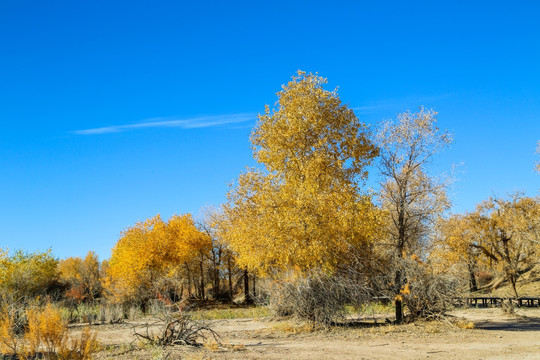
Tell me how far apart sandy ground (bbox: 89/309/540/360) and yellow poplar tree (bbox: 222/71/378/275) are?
2.58 m

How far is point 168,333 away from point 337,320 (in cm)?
697

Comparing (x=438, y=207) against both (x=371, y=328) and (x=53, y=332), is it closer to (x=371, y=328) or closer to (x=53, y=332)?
(x=371, y=328)

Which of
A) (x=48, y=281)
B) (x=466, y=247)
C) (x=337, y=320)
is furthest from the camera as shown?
(x=48, y=281)

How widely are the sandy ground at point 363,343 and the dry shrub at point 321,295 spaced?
580 millimetres

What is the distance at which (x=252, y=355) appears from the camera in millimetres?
11539

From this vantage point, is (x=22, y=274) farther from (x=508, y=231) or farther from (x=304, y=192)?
(x=508, y=231)

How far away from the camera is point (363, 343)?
13711 mm

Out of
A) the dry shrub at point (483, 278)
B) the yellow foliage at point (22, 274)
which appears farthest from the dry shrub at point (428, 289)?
the dry shrub at point (483, 278)

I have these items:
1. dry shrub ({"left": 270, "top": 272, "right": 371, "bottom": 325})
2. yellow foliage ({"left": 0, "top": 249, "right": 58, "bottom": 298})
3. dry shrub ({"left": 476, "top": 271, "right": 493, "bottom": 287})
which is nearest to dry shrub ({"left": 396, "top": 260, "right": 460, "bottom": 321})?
dry shrub ({"left": 270, "top": 272, "right": 371, "bottom": 325})

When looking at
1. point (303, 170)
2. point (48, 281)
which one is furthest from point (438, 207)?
point (48, 281)

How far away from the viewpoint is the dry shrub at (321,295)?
16.3 m

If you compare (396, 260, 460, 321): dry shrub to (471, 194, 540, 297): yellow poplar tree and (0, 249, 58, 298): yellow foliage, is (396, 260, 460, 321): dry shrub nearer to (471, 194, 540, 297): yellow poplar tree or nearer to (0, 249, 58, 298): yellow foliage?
(471, 194, 540, 297): yellow poplar tree

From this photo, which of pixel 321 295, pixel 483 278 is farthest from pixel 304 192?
pixel 483 278

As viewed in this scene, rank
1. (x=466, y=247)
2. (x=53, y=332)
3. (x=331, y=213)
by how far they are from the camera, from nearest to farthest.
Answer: (x=53, y=332)
(x=331, y=213)
(x=466, y=247)
